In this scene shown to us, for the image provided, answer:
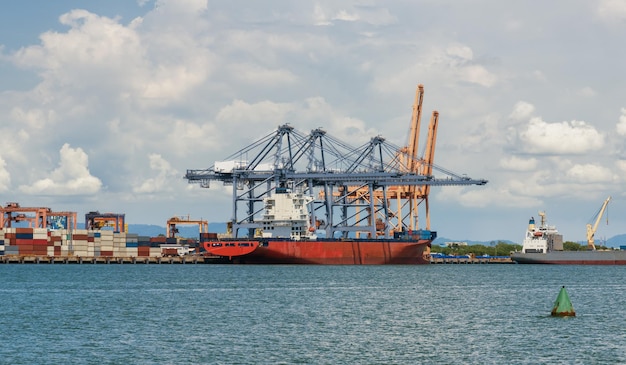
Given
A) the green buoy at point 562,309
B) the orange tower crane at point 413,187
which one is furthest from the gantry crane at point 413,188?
the green buoy at point 562,309

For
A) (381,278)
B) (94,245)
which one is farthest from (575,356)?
(94,245)

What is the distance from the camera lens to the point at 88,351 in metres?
36.5

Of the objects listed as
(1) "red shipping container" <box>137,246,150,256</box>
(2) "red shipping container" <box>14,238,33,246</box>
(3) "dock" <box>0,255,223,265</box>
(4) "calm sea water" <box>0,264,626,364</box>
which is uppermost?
(2) "red shipping container" <box>14,238,33,246</box>

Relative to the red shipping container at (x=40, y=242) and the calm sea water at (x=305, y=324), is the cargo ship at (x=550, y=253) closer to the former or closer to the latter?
the calm sea water at (x=305, y=324)

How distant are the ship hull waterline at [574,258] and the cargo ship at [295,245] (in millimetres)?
23483

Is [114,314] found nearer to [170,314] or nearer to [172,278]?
[170,314]

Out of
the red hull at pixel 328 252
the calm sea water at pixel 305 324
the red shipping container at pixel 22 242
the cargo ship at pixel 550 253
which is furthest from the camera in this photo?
the cargo ship at pixel 550 253

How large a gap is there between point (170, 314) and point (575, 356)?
70.4ft

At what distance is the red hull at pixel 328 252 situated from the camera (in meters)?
108

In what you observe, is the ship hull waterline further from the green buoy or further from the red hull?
the green buoy

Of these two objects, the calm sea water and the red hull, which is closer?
the calm sea water

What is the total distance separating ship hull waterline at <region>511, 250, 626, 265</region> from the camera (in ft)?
434

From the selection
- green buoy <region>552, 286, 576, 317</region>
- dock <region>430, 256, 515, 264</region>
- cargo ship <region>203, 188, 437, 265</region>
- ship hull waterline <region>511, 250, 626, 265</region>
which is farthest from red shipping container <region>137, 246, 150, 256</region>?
green buoy <region>552, 286, 576, 317</region>

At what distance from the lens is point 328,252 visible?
110938mm
